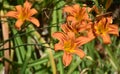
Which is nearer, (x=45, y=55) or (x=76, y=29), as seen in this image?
(x=76, y=29)

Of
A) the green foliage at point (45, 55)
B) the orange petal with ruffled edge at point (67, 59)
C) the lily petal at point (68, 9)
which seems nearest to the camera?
the orange petal with ruffled edge at point (67, 59)

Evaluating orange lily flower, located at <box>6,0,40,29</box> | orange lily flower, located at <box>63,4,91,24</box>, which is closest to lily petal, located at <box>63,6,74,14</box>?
orange lily flower, located at <box>63,4,91,24</box>

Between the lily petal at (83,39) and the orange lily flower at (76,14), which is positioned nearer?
the lily petal at (83,39)

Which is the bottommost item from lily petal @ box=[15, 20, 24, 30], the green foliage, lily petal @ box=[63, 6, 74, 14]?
the green foliage

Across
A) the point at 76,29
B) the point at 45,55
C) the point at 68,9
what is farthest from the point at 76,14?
the point at 45,55

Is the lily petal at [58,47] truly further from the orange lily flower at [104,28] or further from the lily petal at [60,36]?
the orange lily flower at [104,28]

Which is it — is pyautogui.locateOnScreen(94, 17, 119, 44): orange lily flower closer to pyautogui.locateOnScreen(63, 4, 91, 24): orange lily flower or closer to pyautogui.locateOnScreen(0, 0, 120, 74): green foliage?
pyautogui.locateOnScreen(63, 4, 91, 24): orange lily flower

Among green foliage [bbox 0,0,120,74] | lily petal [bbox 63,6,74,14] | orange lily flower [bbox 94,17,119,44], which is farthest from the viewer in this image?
green foliage [bbox 0,0,120,74]

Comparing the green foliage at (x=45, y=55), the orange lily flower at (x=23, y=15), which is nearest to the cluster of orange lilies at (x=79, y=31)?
the orange lily flower at (x=23, y=15)

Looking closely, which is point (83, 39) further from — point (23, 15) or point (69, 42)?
point (23, 15)
